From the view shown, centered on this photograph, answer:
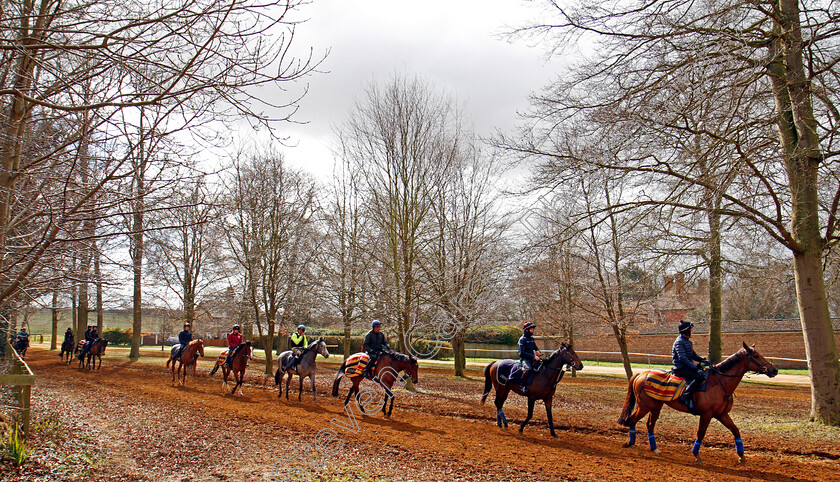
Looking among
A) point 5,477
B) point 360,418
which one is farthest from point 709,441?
point 5,477

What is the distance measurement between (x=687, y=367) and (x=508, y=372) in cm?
369

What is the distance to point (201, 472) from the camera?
7.11 m

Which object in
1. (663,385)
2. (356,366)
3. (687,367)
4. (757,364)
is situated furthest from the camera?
(356,366)

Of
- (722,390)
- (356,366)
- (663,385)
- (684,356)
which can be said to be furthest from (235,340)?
(722,390)

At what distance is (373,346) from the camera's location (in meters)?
12.6

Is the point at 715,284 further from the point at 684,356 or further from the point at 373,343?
the point at 373,343

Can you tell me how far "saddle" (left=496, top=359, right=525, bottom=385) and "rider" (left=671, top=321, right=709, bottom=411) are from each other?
303 centimetres

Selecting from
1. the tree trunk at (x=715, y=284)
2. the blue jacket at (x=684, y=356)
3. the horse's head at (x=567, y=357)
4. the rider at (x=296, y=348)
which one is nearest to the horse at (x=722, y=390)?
the blue jacket at (x=684, y=356)

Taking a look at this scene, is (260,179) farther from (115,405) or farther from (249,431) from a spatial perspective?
(249,431)

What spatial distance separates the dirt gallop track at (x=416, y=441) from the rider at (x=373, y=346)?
45.0 inches

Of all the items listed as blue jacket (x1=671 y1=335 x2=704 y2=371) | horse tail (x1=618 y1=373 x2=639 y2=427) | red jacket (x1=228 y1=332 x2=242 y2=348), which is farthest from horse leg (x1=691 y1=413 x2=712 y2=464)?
red jacket (x1=228 y1=332 x2=242 y2=348)

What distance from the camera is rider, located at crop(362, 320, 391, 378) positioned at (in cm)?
1237

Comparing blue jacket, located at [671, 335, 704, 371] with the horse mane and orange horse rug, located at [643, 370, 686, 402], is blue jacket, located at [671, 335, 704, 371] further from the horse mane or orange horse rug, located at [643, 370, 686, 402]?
the horse mane

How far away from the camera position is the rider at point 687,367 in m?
8.43
